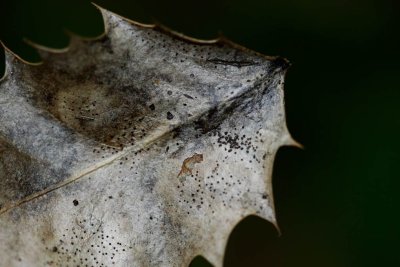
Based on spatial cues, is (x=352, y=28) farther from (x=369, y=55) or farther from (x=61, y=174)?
(x=61, y=174)

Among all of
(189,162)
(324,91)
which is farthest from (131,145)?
(324,91)

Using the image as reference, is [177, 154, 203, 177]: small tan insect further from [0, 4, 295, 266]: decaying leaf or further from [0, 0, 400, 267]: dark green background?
[0, 0, 400, 267]: dark green background

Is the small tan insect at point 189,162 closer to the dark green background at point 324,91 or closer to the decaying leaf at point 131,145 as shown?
the decaying leaf at point 131,145

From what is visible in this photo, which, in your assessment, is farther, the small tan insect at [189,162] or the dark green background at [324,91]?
the dark green background at [324,91]

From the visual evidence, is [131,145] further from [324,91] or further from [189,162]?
[324,91]

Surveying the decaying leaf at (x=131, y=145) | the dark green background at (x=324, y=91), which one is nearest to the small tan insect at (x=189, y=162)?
the decaying leaf at (x=131, y=145)
